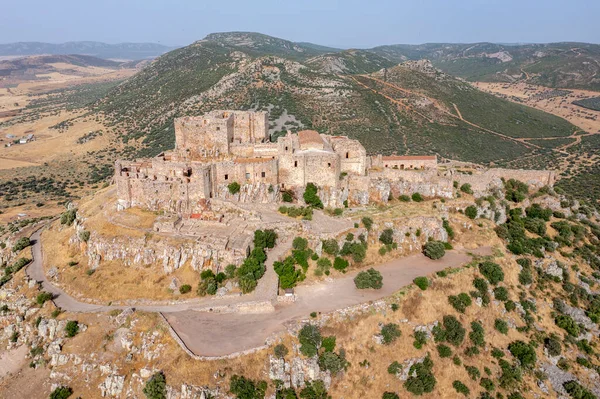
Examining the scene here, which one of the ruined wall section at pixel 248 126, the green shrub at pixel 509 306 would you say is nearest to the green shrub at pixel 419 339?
the green shrub at pixel 509 306

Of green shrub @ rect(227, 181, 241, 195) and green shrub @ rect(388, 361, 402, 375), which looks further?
green shrub @ rect(227, 181, 241, 195)

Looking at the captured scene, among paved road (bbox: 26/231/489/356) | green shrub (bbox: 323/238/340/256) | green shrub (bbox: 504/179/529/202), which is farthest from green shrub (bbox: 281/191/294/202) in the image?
green shrub (bbox: 504/179/529/202)

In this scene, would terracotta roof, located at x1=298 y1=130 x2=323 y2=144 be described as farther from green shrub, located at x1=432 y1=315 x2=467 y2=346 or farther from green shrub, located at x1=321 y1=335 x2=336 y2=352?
green shrub, located at x1=432 y1=315 x2=467 y2=346

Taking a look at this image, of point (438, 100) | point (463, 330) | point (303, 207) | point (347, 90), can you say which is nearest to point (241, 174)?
point (303, 207)

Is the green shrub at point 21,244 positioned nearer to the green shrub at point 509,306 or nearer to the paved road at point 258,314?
the paved road at point 258,314

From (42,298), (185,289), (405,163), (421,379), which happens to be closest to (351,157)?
(405,163)
